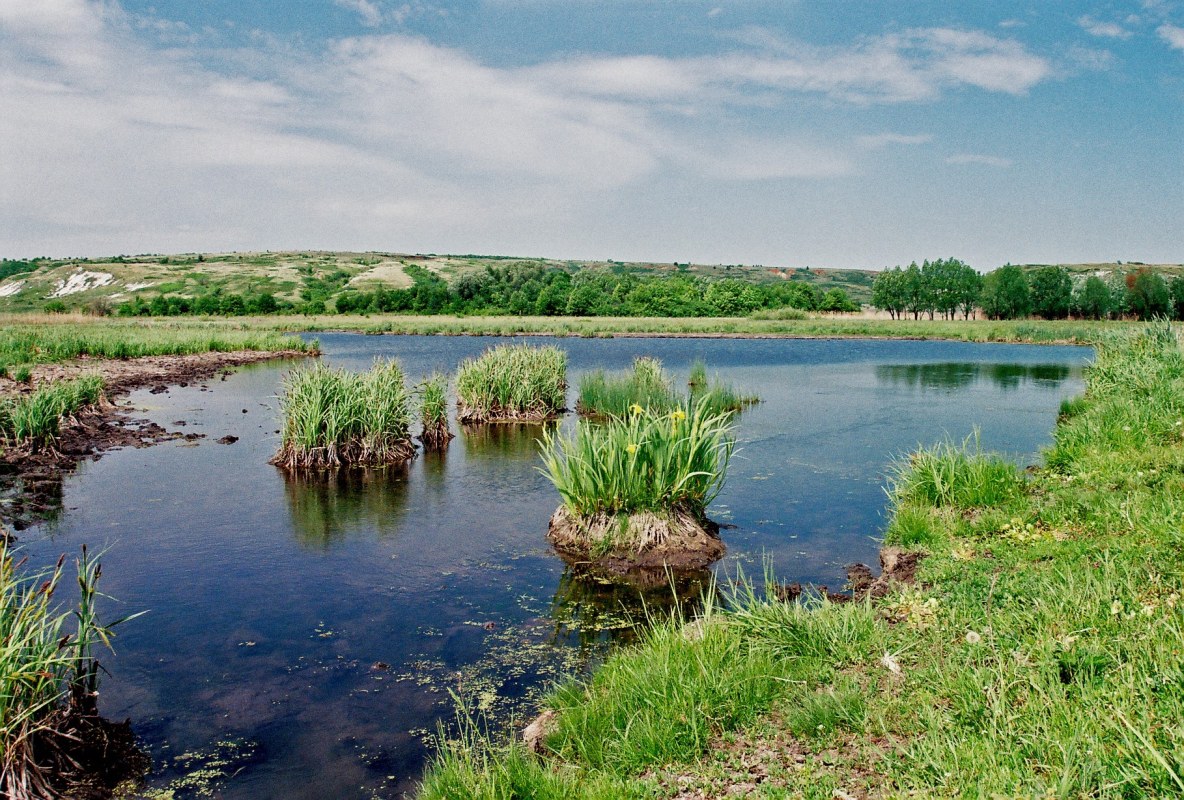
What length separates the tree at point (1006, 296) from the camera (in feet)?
289

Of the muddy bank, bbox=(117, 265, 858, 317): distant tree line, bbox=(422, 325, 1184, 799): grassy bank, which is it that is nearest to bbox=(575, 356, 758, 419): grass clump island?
the muddy bank

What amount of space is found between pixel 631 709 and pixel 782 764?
1151 millimetres

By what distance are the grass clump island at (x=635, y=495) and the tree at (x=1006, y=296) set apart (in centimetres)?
8984

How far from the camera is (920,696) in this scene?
15.1ft

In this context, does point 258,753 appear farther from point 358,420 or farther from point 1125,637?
point 358,420

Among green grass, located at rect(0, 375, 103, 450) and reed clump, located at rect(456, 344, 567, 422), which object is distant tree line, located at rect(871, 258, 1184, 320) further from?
green grass, located at rect(0, 375, 103, 450)

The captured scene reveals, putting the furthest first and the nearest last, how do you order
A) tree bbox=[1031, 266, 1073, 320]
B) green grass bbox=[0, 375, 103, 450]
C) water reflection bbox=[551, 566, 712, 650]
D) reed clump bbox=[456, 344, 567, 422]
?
1. tree bbox=[1031, 266, 1073, 320]
2. reed clump bbox=[456, 344, 567, 422]
3. green grass bbox=[0, 375, 103, 450]
4. water reflection bbox=[551, 566, 712, 650]

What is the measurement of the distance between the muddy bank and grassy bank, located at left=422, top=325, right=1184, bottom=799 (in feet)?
33.8

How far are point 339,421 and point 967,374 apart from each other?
2724 centimetres

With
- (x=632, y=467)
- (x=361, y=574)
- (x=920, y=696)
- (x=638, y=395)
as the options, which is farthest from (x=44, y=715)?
(x=638, y=395)

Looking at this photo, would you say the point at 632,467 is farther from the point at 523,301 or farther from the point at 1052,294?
the point at 1052,294

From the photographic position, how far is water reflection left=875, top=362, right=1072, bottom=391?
3019 cm

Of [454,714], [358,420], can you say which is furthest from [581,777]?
[358,420]

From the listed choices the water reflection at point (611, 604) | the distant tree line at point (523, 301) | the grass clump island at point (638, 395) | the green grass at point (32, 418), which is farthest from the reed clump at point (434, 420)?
the distant tree line at point (523, 301)
